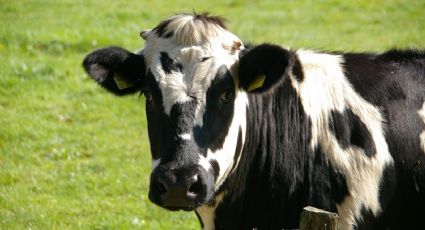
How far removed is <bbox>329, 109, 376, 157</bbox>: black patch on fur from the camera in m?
5.85

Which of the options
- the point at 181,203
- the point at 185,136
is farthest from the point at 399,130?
the point at 181,203

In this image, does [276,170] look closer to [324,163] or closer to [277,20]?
[324,163]

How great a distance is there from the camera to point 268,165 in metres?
5.86

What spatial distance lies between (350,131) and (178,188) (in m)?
1.46

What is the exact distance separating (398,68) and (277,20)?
1149 cm

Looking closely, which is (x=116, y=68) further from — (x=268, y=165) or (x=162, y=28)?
(x=268, y=165)

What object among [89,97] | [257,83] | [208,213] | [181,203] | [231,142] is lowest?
[89,97]

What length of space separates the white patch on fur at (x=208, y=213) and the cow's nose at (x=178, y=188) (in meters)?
0.69

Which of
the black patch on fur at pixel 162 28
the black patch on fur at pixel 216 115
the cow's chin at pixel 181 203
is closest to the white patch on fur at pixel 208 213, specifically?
the black patch on fur at pixel 216 115

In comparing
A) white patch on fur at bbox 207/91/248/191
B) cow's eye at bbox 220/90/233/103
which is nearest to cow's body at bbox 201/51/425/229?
white patch on fur at bbox 207/91/248/191

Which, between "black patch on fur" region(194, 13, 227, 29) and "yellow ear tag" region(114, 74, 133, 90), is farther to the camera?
"yellow ear tag" region(114, 74, 133, 90)

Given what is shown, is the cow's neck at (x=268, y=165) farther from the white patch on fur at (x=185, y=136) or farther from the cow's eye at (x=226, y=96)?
the white patch on fur at (x=185, y=136)

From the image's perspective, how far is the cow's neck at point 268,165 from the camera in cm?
577

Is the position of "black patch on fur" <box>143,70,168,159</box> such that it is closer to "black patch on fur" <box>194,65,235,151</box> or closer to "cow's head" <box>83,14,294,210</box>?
"cow's head" <box>83,14,294,210</box>
